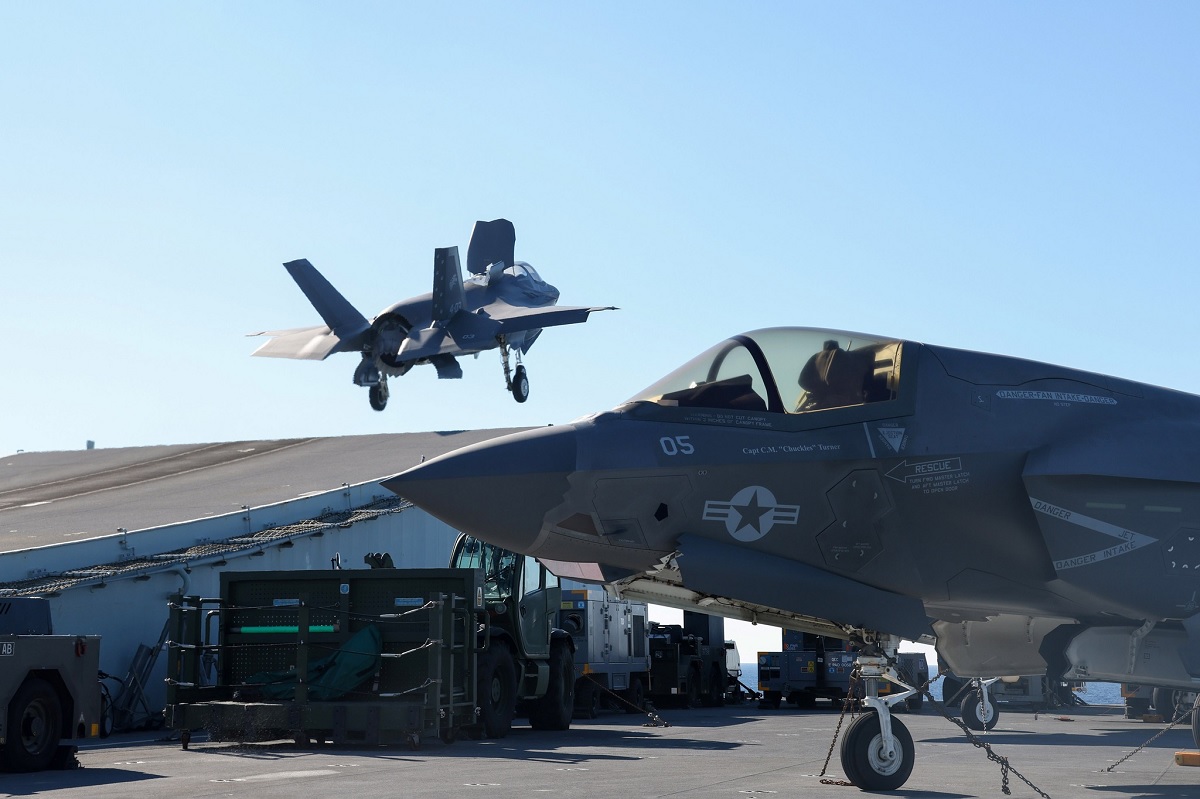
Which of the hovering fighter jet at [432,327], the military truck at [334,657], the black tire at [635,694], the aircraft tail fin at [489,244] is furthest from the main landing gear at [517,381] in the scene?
the military truck at [334,657]

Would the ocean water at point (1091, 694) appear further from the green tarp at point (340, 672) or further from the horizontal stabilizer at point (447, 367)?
the horizontal stabilizer at point (447, 367)

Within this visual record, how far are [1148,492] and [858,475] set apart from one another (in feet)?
6.89

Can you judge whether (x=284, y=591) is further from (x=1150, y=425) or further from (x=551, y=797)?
(x=1150, y=425)

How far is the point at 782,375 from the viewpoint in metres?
9.00

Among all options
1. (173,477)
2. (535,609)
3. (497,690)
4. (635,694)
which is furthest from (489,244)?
(497,690)

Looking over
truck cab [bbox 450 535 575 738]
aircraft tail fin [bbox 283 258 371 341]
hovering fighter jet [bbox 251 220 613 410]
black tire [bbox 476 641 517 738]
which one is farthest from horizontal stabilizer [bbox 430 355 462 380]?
black tire [bbox 476 641 517 738]

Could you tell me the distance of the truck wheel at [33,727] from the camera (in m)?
12.3

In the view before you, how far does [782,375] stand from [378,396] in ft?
134

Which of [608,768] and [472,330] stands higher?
[472,330]

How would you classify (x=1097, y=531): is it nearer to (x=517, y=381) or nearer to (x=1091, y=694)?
(x=517, y=381)

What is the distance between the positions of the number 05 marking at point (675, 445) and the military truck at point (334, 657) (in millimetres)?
6797

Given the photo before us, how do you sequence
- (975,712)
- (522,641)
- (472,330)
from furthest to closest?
(472,330), (975,712), (522,641)

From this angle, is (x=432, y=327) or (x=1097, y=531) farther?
(x=432, y=327)

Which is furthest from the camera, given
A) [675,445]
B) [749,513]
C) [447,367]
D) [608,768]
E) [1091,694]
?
[1091,694]
